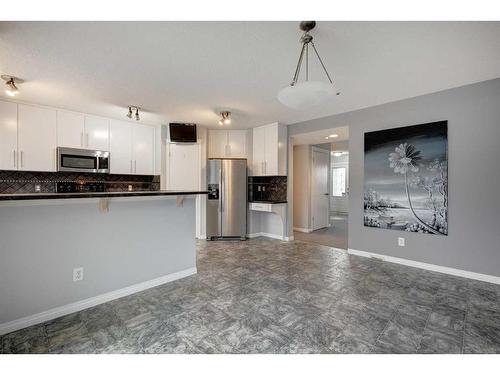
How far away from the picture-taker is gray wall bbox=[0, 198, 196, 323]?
183cm

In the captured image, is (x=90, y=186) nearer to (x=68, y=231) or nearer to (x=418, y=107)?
(x=68, y=231)

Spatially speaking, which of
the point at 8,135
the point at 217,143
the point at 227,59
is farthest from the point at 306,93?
the point at 8,135

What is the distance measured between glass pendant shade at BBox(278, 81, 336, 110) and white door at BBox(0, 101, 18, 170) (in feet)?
13.6

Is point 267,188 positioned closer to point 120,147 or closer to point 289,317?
point 120,147

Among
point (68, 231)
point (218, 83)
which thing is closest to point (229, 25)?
point (218, 83)

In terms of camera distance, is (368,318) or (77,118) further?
(77,118)

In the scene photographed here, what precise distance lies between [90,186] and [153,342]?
12.3 feet

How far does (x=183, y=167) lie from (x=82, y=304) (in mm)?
3188

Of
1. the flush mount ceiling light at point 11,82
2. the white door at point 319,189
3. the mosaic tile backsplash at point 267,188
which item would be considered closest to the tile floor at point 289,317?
the mosaic tile backsplash at point 267,188

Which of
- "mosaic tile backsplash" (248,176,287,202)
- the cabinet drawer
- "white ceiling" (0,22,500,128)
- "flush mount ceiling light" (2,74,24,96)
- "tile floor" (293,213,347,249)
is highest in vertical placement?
"white ceiling" (0,22,500,128)

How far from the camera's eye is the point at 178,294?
8.05 feet

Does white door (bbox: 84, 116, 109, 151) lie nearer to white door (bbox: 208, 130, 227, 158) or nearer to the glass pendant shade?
white door (bbox: 208, 130, 227, 158)

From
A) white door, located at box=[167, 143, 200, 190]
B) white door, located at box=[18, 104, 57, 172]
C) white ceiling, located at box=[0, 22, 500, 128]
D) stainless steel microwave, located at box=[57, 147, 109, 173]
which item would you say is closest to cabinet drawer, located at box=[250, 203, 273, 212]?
white door, located at box=[167, 143, 200, 190]

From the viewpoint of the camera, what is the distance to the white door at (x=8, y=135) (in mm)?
3441
